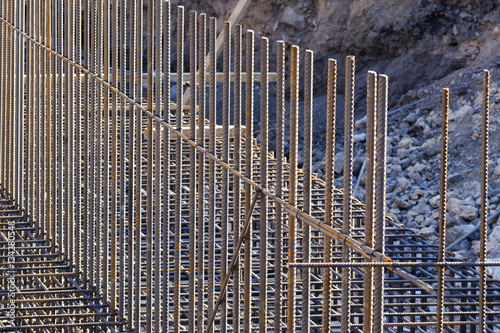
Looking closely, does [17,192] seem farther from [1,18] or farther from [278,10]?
[278,10]

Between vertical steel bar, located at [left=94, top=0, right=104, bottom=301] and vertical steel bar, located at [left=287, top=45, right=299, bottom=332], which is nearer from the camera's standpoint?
vertical steel bar, located at [left=287, top=45, right=299, bottom=332]

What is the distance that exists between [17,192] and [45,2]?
5.83ft

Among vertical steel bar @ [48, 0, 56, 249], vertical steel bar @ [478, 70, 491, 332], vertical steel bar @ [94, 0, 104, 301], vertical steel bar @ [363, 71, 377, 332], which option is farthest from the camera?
vertical steel bar @ [48, 0, 56, 249]

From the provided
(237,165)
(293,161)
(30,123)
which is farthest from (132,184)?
(293,161)

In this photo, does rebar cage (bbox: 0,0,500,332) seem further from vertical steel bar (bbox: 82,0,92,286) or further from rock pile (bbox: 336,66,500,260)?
rock pile (bbox: 336,66,500,260)

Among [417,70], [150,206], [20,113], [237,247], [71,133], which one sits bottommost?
[237,247]

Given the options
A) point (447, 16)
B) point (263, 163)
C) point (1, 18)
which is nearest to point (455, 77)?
point (447, 16)

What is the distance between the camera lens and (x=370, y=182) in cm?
352

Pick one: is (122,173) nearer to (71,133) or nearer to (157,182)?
(157,182)

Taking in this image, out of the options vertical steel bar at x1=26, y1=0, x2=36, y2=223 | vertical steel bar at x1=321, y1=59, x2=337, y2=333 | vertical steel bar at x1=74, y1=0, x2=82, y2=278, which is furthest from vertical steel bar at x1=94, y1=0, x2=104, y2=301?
vertical steel bar at x1=321, y1=59, x2=337, y2=333

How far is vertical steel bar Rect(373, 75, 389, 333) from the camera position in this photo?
11.5 ft

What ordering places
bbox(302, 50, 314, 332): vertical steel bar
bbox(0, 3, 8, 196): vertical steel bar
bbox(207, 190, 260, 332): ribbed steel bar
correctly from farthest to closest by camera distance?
bbox(0, 3, 8, 196): vertical steel bar < bbox(207, 190, 260, 332): ribbed steel bar < bbox(302, 50, 314, 332): vertical steel bar

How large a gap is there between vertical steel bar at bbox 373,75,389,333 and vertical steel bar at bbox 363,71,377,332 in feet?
0.07

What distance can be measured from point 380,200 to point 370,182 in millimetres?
78
